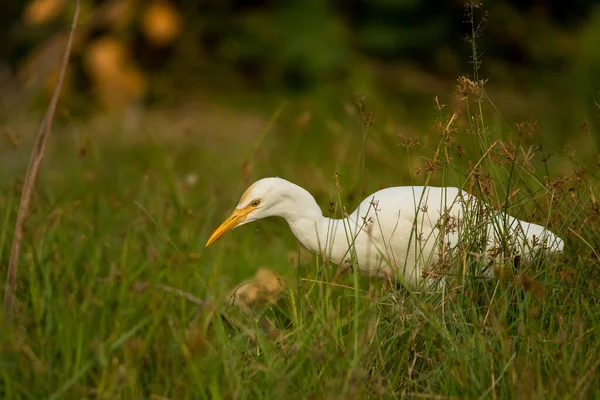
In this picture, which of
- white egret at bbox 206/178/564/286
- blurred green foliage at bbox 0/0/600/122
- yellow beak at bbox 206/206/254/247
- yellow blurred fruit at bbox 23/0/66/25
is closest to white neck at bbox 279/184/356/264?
white egret at bbox 206/178/564/286

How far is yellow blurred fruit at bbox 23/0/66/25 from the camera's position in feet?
21.0

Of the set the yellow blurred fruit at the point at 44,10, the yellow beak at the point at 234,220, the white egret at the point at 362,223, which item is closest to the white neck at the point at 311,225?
the white egret at the point at 362,223

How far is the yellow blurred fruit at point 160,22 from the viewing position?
669 centimetres

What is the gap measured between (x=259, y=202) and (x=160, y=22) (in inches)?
156

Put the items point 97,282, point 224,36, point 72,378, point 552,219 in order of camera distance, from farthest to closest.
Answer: point 224,36
point 97,282
point 552,219
point 72,378

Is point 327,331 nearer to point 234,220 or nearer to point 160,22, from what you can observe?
point 234,220

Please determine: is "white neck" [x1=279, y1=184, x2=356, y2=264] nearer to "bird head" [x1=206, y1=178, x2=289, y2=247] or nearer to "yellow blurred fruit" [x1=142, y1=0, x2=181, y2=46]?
"bird head" [x1=206, y1=178, x2=289, y2=247]

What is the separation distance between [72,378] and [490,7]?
506 cm

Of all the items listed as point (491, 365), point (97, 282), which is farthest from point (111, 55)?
point (491, 365)

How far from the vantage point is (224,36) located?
715 cm

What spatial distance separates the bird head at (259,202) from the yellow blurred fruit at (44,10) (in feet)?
12.7

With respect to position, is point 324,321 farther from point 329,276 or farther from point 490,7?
point 490,7

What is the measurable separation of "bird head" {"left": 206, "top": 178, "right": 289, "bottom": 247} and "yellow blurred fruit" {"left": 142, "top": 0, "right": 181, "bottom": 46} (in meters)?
3.91

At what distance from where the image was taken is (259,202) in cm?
298
